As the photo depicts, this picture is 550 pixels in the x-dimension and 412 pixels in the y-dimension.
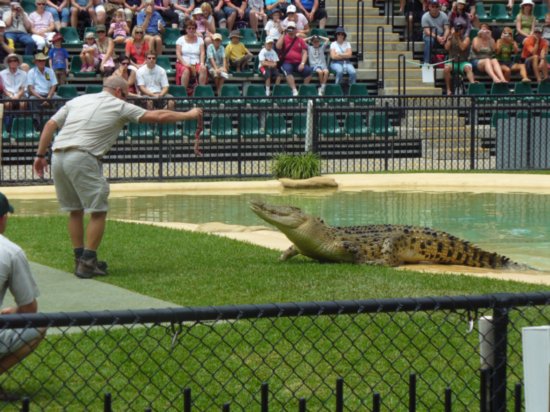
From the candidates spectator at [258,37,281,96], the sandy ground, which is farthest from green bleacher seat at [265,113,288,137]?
spectator at [258,37,281,96]

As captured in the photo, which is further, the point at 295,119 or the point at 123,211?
the point at 295,119

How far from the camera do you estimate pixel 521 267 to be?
11.9 m

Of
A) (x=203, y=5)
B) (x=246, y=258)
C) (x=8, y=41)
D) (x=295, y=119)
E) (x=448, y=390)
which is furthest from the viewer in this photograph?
(x=203, y=5)

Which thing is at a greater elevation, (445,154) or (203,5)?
(203,5)

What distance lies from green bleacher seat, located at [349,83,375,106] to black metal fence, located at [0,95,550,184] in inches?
3.2

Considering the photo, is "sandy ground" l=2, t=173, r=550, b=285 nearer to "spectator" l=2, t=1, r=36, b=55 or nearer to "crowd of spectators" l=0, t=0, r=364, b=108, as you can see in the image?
"crowd of spectators" l=0, t=0, r=364, b=108

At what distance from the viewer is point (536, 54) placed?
2816 centimetres

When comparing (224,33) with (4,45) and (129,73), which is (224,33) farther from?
(4,45)

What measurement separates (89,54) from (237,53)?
3032mm

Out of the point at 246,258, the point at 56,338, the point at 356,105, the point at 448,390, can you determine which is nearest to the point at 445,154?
the point at 356,105

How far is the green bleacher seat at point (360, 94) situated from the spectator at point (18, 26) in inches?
238

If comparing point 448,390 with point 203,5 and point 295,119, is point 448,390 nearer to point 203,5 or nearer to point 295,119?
point 295,119

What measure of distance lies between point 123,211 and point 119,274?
6.30m

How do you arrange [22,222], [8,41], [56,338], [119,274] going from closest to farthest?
[56,338] < [119,274] < [22,222] < [8,41]
